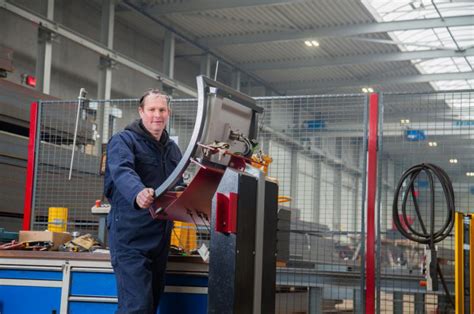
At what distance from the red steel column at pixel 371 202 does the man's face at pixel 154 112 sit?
203cm

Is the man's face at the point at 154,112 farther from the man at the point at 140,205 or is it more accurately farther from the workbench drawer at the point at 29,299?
the workbench drawer at the point at 29,299

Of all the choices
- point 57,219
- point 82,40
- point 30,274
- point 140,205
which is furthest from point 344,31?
point 140,205

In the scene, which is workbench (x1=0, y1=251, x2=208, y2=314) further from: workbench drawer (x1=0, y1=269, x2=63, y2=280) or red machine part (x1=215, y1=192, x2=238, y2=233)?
red machine part (x1=215, y1=192, x2=238, y2=233)

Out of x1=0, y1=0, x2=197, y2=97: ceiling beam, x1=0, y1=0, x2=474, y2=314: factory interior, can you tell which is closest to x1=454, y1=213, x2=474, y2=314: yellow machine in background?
x1=0, y1=0, x2=474, y2=314: factory interior

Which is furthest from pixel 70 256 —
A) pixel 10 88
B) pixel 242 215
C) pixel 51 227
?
pixel 10 88

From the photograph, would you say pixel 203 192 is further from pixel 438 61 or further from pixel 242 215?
pixel 438 61

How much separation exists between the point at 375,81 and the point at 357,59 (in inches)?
60.2

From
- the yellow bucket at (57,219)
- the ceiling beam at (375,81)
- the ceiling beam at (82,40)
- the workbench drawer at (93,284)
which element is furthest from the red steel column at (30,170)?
the ceiling beam at (375,81)

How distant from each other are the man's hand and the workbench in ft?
2.20

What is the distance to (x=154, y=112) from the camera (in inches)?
121

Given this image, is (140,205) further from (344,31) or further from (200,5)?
(344,31)

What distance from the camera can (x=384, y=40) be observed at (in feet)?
38.7

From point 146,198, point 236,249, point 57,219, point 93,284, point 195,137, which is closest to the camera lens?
point 236,249

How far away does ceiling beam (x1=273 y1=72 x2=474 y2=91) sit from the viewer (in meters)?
Answer: 13.6
